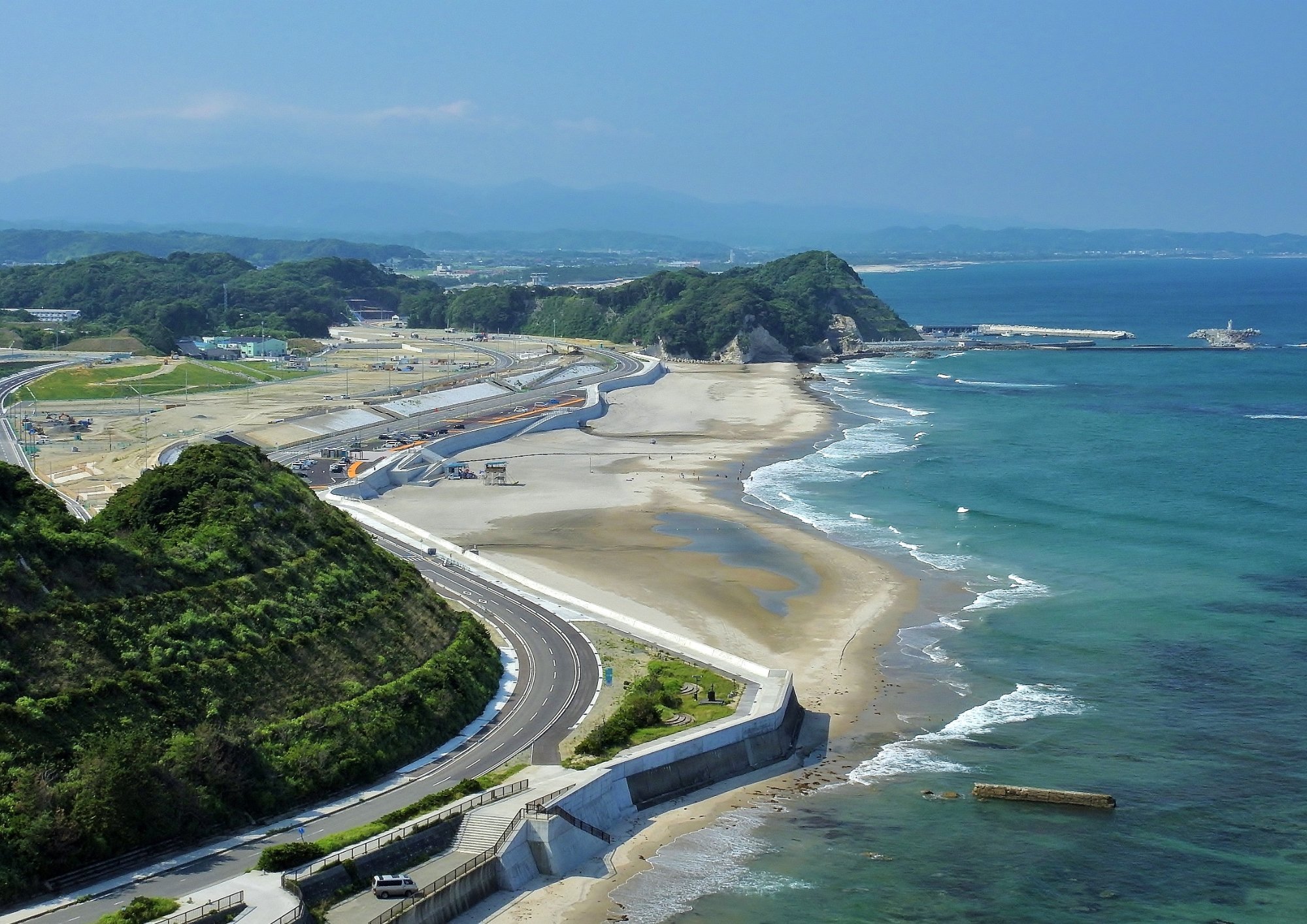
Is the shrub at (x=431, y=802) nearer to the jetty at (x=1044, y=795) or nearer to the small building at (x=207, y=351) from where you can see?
the jetty at (x=1044, y=795)

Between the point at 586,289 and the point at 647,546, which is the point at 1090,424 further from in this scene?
the point at 586,289

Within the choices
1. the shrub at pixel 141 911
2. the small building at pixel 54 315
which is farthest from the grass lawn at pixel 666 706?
the small building at pixel 54 315

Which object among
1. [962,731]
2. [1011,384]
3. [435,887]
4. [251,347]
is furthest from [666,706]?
[251,347]

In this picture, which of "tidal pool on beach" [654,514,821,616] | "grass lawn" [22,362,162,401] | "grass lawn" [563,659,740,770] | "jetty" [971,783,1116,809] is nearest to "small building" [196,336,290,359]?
"grass lawn" [22,362,162,401]

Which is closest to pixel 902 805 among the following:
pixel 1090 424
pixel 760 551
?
pixel 760 551

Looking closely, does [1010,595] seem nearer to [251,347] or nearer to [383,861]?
[383,861]

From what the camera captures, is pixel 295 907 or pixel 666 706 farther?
pixel 666 706
